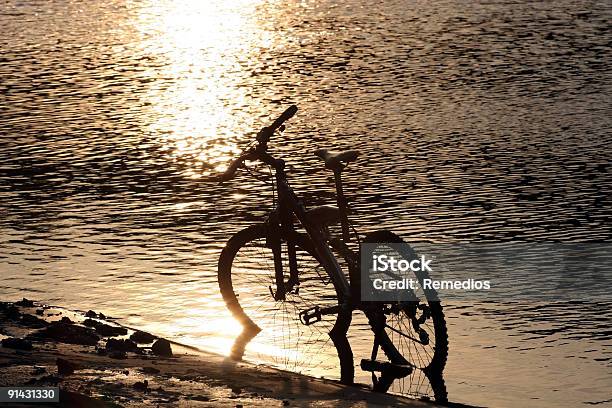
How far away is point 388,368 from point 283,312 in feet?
5.85

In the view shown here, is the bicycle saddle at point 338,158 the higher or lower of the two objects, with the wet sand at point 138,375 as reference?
higher

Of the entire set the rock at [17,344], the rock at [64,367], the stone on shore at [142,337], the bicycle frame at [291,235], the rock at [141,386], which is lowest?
the stone on shore at [142,337]

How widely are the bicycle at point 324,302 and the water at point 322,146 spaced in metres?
0.21

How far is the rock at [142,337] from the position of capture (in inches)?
360

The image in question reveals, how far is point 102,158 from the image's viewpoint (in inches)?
661

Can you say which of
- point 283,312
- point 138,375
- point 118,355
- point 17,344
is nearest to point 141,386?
point 138,375

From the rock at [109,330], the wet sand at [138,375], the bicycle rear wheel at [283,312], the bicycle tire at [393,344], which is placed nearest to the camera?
the wet sand at [138,375]

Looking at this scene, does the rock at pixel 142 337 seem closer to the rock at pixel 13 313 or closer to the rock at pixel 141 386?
the rock at pixel 13 313

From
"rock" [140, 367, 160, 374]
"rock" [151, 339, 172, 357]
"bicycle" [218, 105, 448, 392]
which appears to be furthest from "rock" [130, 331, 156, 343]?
"rock" [140, 367, 160, 374]

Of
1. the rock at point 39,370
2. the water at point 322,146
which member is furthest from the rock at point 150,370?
the water at point 322,146

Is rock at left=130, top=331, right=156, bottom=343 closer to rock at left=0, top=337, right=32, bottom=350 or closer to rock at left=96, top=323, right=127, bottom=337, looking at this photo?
rock at left=96, top=323, right=127, bottom=337

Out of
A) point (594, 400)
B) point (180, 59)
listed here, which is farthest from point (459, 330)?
point (180, 59)

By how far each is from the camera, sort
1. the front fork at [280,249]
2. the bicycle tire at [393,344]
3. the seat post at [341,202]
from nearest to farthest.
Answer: the bicycle tire at [393,344] → the seat post at [341,202] → the front fork at [280,249]

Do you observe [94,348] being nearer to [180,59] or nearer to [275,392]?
[275,392]
